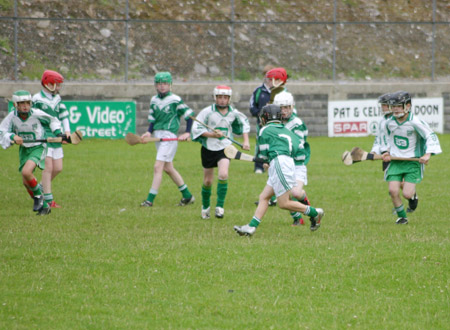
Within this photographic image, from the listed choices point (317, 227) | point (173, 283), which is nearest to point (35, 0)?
point (317, 227)

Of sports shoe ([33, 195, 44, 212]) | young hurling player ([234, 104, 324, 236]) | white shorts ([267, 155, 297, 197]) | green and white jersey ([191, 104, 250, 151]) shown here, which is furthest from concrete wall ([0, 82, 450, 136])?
white shorts ([267, 155, 297, 197])

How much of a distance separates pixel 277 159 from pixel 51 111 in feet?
13.2

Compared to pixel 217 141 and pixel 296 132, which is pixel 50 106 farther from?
pixel 296 132

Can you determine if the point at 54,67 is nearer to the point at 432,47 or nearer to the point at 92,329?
the point at 432,47

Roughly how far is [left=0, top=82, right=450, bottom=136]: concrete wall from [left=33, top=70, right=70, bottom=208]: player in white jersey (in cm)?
993

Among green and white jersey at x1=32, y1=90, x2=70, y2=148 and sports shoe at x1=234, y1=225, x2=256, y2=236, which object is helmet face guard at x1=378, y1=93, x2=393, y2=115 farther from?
green and white jersey at x1=32, y1=90, x2=70, y2=148

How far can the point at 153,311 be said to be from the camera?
18.9 feet

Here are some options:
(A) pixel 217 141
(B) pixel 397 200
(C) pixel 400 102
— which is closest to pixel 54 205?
(A) pixel 217 141

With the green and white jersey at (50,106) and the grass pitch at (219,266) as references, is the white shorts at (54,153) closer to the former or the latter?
the green and white jersey at (50,106)

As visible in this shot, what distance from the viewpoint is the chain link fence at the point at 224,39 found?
22578 millimetres

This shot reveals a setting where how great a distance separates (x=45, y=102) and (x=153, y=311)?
237 inches

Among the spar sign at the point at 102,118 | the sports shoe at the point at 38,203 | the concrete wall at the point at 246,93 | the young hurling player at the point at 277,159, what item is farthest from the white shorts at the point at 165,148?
the concrete wall at the point at 246,93

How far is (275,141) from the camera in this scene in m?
8.49

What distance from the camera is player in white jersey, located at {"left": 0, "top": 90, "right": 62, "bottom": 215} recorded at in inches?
410
